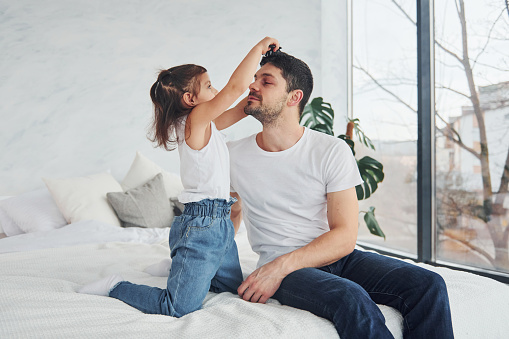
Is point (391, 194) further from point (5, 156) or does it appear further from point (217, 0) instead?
point (5, 156)

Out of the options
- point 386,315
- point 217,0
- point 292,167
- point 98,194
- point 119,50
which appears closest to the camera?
point 386,315

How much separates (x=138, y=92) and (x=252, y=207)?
2.25 metres

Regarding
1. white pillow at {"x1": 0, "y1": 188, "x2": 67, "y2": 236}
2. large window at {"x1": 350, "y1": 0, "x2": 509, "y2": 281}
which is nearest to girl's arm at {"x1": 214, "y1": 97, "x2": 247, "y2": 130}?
white pillow at {"x1": 0, "y1": 188, "x2": 67, "y2": 236}

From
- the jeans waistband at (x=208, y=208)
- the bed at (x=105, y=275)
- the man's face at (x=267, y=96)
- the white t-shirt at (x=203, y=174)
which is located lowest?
the bed at (x=105, y=275)

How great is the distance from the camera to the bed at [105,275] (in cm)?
117

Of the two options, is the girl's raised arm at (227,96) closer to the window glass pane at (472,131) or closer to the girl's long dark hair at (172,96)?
the girl's long dark hair at (172,96)

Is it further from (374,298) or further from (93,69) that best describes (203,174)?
(93,69)

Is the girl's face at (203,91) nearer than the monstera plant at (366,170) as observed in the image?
Yes

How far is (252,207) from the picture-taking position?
175cm

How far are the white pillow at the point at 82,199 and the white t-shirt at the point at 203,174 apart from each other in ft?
4.79

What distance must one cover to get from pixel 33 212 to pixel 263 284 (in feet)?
6.79

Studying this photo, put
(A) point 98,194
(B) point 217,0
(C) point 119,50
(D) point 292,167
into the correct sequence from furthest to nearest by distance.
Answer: (B) point 217,0, (C) point 119,50, (A) point 98,194, (D) point 292,167

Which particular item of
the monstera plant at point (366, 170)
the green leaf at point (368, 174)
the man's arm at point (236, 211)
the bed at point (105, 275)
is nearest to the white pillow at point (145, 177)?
the bed at point (105, 275)

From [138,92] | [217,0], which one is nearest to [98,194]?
[138,92]
